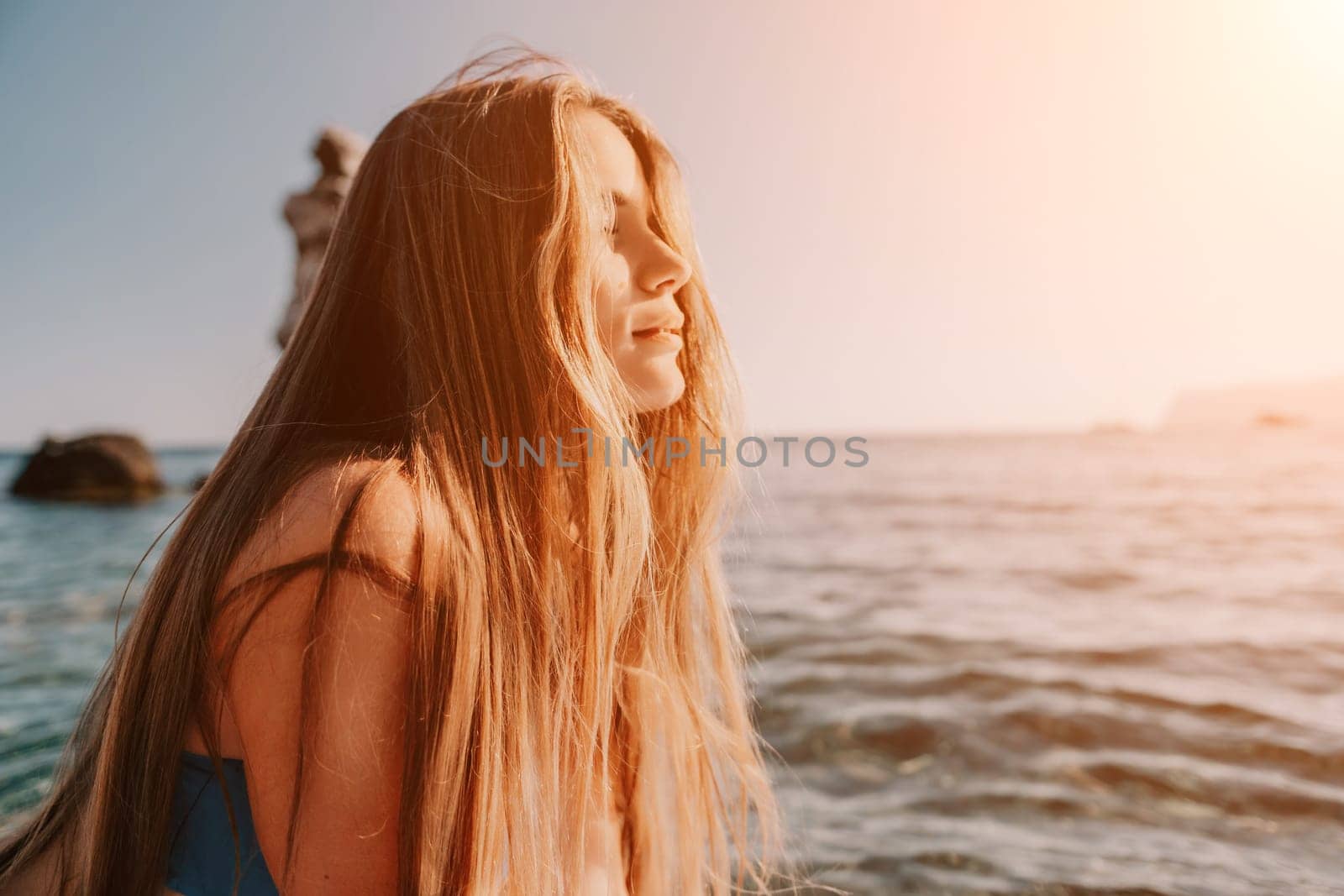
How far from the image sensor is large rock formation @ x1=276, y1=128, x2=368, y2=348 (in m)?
5.40

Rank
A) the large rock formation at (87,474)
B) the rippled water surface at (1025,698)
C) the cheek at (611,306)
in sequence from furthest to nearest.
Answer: the large rock formation at (87,474)
the rippled water surface at (1025,698)
the cheek at (611,306)

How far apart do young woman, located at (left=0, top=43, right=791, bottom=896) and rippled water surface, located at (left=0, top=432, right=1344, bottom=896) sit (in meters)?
0.91

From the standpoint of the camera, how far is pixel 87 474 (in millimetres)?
17109

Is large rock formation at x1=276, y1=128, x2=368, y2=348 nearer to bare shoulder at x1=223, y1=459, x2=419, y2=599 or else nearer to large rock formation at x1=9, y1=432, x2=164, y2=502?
bare shoulder at x1=223, y1=459, x2=419, y2=599

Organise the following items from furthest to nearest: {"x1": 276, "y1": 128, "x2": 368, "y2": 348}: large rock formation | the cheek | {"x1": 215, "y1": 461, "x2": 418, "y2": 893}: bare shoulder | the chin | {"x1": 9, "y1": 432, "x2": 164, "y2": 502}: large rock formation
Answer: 1. {"x1": 9, "y1": 432, "x2": 164, "y2": 502}: large rock formation
2. {"x1": 276, "y1": 128, "x2": 368, "y2": 348}: large rock formation
3. the chin
4. the cheek
5. {"x1": 215, "y1": 461, "x2": 418, "y2": 893}: bare shoulder

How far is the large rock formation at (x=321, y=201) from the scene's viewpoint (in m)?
5.40

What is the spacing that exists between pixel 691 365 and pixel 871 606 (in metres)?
4.48

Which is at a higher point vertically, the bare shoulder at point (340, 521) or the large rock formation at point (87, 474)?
the bare shoulder at point (340, 521)

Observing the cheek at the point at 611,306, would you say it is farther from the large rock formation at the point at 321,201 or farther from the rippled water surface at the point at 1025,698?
the large rock formation at the point at 321,201

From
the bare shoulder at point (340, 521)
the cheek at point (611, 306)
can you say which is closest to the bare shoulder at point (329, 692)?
the bare shoulder at point (340, 521)

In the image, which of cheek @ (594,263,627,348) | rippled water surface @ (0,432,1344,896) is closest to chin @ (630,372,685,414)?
cheek @ (594,263,627,348)

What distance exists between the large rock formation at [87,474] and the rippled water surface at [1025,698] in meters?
8.75

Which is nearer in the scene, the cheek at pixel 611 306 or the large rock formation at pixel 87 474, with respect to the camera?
the cheek at pixel 611 306

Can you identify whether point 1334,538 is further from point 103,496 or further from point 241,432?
point 103,496
